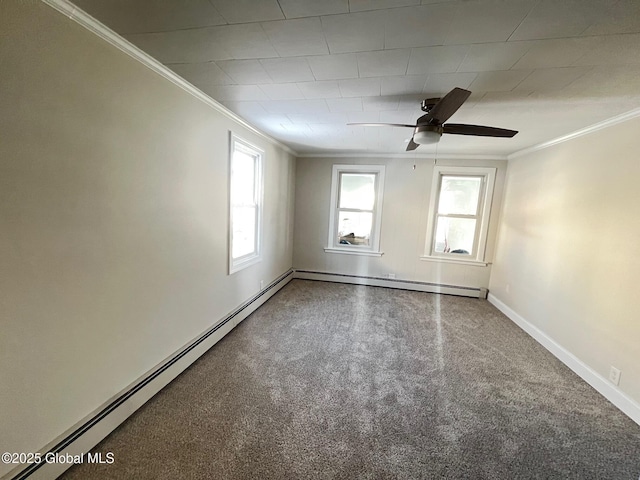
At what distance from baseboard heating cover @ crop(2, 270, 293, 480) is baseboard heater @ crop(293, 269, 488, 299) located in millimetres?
2451

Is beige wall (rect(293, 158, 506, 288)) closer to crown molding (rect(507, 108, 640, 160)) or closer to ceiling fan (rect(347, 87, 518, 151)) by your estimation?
crown molding (rect(507, 108, 640, 160))

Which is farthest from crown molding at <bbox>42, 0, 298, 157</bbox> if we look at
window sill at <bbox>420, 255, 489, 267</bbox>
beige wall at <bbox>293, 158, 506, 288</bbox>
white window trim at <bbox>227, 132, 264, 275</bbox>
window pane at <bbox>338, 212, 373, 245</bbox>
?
window sill at <bbox>420, 255, 489, 267</bbox>

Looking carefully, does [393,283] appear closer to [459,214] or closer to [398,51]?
[459,214]

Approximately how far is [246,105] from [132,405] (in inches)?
99.0

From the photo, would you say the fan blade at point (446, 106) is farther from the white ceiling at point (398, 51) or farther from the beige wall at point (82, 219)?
the beige wall at point (82, 219)

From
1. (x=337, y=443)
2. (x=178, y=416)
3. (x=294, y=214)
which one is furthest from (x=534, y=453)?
(x=294, y=214)

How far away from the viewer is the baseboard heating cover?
1.34m

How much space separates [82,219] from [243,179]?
214 cm

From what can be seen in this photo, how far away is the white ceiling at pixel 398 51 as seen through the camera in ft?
3.93

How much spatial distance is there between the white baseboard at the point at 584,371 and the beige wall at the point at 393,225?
126 centimetres

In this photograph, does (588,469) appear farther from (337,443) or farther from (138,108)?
(138,108)

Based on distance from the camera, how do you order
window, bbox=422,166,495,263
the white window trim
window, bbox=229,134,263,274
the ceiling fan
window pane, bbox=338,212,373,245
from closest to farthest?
1. the ceiling fan
2. the white window trim
3. window, bbox=229,134,263,274
4. window, bbox=422,166,495,263
5. window pane, bbox=338,212,373,245

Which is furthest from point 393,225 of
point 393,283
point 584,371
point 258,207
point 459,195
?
point 584,371

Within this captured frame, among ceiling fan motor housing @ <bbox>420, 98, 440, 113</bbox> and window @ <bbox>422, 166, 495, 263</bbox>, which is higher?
ceiling fan motor housing @ <bbox>420, 98, 440, 113</bbox>
